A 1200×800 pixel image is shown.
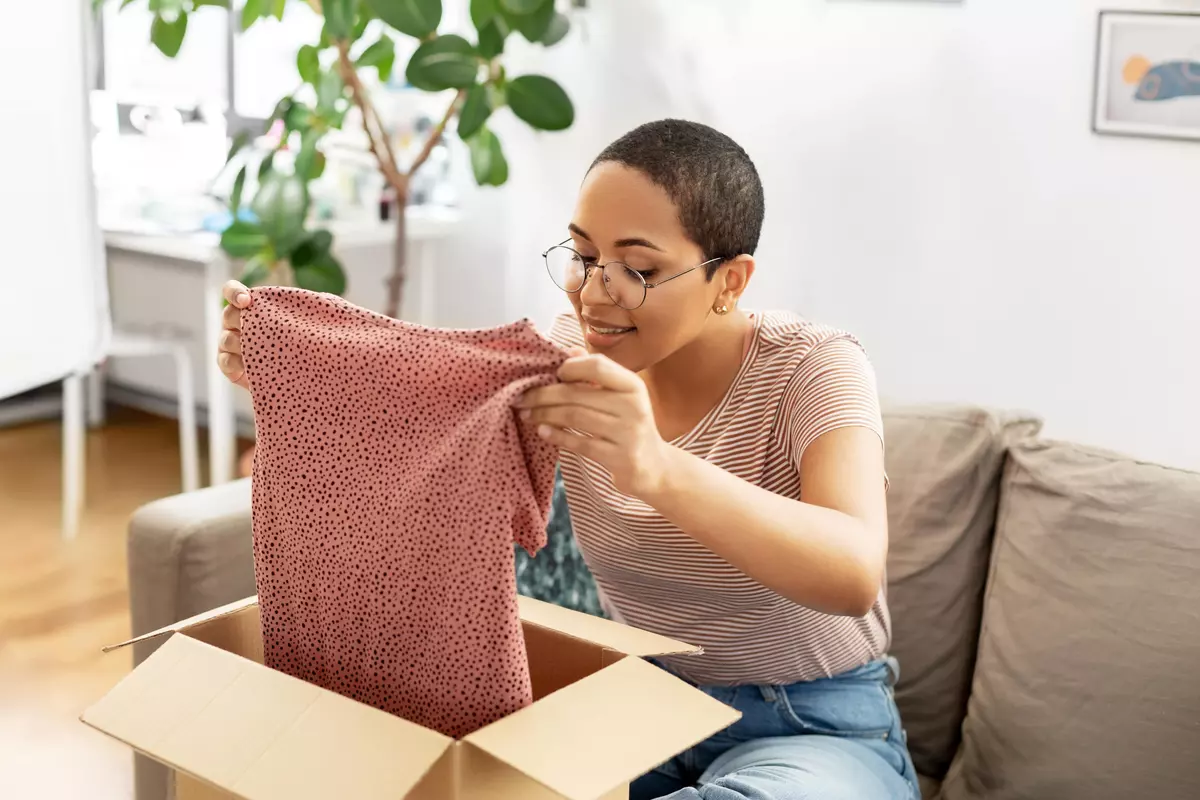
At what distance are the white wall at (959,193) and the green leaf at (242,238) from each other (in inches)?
37.6

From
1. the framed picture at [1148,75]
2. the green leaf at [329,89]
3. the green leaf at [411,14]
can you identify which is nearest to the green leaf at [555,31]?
the green leaf at [411,14]

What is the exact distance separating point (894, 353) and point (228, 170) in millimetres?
2111

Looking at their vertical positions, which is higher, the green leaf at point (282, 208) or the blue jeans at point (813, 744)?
the green leaf at point (282, 208)

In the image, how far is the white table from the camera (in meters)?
3.23

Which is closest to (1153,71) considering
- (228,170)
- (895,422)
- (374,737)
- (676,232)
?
(895,422)

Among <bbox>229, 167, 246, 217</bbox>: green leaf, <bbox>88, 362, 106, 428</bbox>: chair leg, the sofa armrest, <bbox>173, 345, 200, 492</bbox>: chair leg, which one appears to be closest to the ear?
the sofa armrest

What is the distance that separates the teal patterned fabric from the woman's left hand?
86cm

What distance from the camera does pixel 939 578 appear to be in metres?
1.72

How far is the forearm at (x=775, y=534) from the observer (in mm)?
1062

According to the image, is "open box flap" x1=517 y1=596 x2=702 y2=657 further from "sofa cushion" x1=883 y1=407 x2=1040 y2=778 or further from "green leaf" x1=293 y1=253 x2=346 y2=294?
"green leaf" x1=293 y1=253 x2=346 y2=294

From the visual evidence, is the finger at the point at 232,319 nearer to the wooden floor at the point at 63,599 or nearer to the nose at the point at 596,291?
the nose at the point at 596,291

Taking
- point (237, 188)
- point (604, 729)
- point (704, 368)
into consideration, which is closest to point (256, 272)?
point (237, 188)

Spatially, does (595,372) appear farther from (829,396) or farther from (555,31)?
(555,31)

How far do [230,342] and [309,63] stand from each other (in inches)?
77.5
